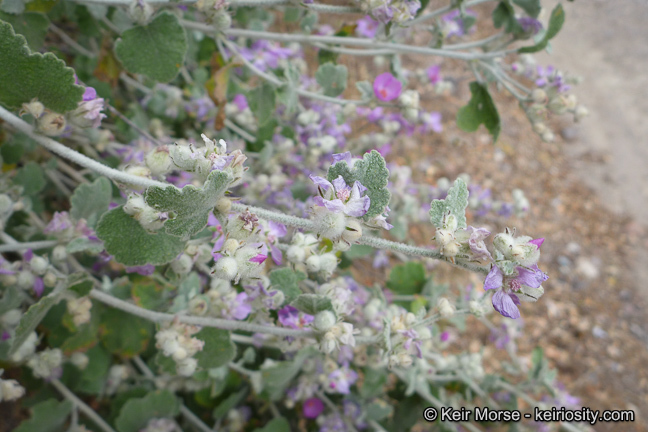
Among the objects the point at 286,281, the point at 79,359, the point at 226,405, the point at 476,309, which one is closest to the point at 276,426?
the point at 226,405

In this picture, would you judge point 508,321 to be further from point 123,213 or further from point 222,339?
point 123,213

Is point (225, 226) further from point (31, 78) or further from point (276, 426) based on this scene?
point (276, 426)

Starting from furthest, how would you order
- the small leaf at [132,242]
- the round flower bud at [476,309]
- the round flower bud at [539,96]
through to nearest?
the round flower bud at [539,96]
the round flower bud at [476,309]
the small leaf at [132,242]

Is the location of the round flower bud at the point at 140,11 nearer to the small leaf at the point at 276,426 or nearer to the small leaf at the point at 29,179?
the small leaf at the point at 29,179

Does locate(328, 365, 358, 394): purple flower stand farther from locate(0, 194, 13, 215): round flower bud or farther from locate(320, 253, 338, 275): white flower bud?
locate(0, 194, 13, 215): round flower bud

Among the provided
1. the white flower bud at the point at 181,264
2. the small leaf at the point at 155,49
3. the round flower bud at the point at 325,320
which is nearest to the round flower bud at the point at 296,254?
the round flower bud at the point at 325,320

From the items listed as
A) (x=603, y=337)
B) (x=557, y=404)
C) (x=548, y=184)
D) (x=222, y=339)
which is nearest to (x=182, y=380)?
(x=222, y=339)

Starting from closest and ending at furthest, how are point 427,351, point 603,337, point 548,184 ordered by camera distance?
point 427,351 → point 603,337 → point 548,184
